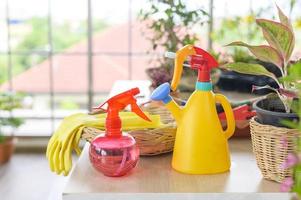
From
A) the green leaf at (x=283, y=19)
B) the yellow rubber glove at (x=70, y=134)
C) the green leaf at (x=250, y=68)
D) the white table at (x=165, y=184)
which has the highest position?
the green leaf at (x=283, y=19)

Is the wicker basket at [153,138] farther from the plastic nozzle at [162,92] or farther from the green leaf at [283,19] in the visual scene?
the green leaf at [283,19]

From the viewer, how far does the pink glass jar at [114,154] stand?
130 cm

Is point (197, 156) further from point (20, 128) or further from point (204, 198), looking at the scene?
point (20, 128)

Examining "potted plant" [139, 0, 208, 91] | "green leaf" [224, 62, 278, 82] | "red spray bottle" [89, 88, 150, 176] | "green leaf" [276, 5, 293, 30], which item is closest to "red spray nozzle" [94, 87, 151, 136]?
"red spray bottle" [89, 88, 150, 176]

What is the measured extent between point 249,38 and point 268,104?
191 centimetres

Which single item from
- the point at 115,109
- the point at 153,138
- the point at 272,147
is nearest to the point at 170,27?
the point at 153,138

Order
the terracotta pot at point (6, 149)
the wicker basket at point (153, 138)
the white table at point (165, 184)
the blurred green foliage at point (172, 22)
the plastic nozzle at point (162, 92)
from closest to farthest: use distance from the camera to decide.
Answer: the white table at point (165, 184)
the plastic nozzle at point (162, 92)
the wicker basket at point (153, 138)
the blurred green foliage at point (172, 22)
the terracotta pot at point (6, 149)

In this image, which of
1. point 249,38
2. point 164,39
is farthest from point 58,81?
point 164,39

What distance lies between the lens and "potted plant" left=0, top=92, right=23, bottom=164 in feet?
12.6

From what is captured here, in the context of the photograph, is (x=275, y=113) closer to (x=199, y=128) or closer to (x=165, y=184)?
(x=199, y=128)

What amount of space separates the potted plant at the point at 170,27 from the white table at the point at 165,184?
2.79 ft

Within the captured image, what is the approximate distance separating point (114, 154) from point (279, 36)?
0.51 meters

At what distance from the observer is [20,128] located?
420 cm

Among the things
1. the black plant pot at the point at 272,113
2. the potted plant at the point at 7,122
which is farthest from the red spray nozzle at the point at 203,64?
the potted plant at the point at 7,122
